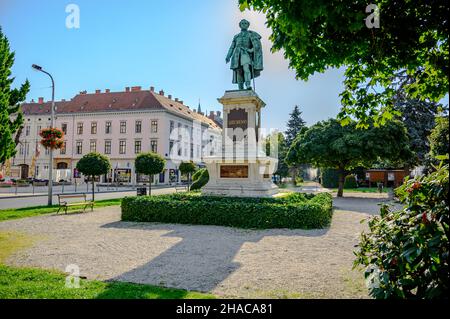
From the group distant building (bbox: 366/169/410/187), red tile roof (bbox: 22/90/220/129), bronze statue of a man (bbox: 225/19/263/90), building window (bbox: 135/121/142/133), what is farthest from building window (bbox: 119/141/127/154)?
bronze statue of a man (bbox: 225/19/263/90)

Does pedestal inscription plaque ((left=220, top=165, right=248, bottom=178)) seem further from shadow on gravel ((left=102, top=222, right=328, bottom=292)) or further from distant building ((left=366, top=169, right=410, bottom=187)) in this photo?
distant building ((left=366, top=169, right=410, bottom=187))

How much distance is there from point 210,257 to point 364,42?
202 inches

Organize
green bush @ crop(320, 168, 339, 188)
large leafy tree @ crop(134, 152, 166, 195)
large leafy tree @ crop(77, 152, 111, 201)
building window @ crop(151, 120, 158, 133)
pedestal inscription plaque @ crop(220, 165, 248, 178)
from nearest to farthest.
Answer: pedestal inscription plaque @ crop(220, 165, 248, 178)
large leafy tree @ crop(77, 152, 111, 201)
large leafy tree @ crop(134, 152, 166, 195)
green bush @ crop(320, 168, 339, 188)
building window @ crop(151, 120, 158, 133)

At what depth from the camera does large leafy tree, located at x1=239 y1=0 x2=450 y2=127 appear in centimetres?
368

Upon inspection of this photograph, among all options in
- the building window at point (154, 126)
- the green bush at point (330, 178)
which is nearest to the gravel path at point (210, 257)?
the green bush at point (330, 178)

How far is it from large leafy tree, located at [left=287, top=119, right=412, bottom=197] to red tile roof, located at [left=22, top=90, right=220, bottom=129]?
30202 mm

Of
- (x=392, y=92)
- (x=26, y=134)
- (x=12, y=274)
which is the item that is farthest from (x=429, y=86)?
(x=26, y=134)

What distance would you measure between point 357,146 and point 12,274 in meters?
21.7

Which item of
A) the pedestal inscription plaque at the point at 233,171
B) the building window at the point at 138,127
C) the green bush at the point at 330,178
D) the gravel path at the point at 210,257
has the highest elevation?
the building window at the point at 138,127

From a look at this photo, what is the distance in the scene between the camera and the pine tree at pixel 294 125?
56.7 m

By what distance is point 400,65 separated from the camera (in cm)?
480

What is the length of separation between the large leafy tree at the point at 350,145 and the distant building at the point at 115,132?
98.0ft

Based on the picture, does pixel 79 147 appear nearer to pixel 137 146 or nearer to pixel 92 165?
pixel 137 146

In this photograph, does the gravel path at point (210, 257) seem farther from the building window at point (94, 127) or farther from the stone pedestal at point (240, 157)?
the building window at point (94, 127)
